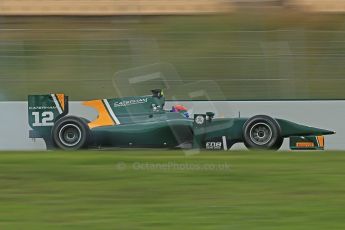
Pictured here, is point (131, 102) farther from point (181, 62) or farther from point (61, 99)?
point (181, 62)

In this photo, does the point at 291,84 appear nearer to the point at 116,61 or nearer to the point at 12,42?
the point at 116,61

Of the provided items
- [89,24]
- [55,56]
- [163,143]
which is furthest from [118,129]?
[89,24]

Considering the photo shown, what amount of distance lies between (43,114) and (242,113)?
2.80 meters

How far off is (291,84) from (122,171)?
5.28 meters

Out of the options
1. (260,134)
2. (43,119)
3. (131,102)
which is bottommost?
(260,134)

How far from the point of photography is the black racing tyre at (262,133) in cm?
909

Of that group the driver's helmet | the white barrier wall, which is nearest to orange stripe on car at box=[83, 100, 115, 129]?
the white barrier wall

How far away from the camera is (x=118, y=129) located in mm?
9430

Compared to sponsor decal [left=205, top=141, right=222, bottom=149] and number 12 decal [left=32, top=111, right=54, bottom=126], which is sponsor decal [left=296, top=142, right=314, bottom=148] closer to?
sponsor decal [left=205, top=141, right=222, bottom=149]

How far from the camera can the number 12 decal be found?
969 centimetres

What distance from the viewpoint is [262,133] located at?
9172 millimetres

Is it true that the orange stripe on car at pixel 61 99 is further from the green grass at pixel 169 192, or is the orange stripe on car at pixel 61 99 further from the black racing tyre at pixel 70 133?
the green grass at pixel 169 192

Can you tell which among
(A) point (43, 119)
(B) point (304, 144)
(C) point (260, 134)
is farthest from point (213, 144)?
(A) point (43, 119)

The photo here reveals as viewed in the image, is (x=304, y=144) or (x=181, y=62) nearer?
(x=304, y=144)
